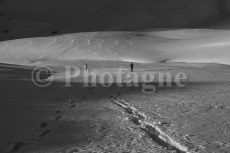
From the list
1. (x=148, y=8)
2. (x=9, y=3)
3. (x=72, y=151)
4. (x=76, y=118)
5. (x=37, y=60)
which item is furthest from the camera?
(x=9, y=3)

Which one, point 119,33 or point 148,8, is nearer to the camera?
point 119,33

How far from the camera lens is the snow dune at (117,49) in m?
36.3

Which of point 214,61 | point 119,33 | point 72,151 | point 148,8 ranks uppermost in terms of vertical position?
point 148,8

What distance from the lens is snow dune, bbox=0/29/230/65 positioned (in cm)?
3628

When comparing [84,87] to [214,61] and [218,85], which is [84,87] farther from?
[214,61]

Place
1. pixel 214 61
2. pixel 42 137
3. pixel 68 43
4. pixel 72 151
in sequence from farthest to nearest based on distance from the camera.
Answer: pixel 68 43
pixel 214 61
pixel 42 137
pixel 72 151

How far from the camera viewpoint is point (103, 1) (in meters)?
78.4

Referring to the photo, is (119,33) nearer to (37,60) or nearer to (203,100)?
(37,60)

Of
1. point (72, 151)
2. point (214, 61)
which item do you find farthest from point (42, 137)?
point (214, 61)

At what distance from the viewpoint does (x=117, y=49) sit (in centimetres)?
3984

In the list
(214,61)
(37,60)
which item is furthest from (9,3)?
(214,61)

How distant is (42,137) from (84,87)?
859 centimetres

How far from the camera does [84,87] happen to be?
1625cm

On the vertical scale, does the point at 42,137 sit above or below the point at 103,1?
below
